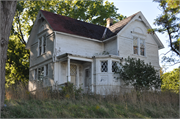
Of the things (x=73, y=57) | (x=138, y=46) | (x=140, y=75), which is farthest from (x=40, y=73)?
(x=138, y=46)

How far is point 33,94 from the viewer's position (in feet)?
38.5

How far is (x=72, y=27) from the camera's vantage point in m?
19.4

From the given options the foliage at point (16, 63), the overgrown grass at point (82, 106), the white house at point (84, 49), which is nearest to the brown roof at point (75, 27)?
the white house at point (84, 49)

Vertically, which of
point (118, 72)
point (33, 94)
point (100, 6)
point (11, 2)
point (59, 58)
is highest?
point (100, 6)

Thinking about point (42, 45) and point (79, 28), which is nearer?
point (42, 45)

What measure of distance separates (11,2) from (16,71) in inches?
682

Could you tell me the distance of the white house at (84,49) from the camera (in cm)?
1683

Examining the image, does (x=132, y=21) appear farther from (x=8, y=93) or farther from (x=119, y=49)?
(x=8, y=93)

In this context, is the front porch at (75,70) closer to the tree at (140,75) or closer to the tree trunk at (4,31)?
the tree at (140,75)

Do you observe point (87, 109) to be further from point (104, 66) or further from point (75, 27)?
point (75, 27)

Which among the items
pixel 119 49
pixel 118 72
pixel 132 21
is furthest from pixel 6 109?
pixel 132 21

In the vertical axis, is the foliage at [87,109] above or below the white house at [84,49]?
below

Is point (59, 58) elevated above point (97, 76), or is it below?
above

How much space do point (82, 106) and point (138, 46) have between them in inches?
Result: 459
